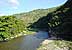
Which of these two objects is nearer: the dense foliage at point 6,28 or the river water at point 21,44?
the river water at point 21,44

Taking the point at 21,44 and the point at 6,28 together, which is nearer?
the point at 21,44

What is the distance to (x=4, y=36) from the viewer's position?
10044 centimetres

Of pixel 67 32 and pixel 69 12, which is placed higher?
pixel 69 12

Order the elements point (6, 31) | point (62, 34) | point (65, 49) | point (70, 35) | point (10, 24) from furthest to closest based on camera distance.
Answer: point (10, 24), point (6, 31), point (62, 34), point (70, 35), point (65, 49)

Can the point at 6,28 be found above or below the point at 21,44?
above

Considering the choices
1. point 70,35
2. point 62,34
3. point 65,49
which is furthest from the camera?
point 62,34

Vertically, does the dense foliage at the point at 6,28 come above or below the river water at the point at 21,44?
above

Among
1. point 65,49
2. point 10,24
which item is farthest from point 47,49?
point 10,24

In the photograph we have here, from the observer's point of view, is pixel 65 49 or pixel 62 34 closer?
pixel 65 49

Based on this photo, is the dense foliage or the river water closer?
the river water

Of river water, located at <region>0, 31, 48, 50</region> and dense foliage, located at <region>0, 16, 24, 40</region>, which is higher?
dense foliage, located at <region>0, 16, 24, 40</region>

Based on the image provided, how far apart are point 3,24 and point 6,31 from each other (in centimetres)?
506

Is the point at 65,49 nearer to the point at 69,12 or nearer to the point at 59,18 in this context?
the point at 69,12

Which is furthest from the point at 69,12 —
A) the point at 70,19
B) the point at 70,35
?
the point at 70,35
